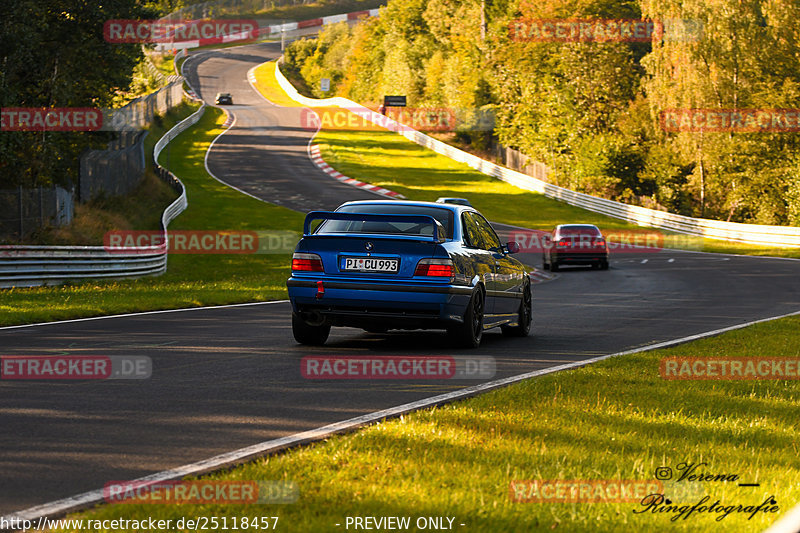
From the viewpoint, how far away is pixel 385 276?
11203mm

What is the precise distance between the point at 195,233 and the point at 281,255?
524 centimetres

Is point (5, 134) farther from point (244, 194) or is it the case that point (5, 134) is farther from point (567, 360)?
point (244, 194)

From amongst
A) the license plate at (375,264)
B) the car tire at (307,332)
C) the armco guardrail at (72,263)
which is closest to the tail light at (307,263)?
the license plate at (375,264)

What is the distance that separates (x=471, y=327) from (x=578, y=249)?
21.4 meters

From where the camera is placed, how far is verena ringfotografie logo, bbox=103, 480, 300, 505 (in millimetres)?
4832

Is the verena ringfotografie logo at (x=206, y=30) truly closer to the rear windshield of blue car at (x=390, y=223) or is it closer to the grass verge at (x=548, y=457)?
the rear windshield of blue car at (x=390, y=223)

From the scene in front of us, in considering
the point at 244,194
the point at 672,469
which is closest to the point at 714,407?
the point at 672,469

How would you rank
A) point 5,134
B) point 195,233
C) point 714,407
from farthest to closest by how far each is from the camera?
point 195,233, point 5,134, point 714,407

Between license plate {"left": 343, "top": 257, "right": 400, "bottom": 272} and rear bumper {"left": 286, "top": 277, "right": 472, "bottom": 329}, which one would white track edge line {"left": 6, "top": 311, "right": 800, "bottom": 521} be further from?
license plate {"left": 343, "top": 257, "right": 400, "bottom": 272}

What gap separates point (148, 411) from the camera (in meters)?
7.43

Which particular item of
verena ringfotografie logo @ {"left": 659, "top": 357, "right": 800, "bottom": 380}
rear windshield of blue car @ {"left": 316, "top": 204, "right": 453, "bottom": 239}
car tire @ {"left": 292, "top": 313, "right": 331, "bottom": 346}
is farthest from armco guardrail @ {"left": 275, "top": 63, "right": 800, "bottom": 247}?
car tire @ {"left": 292, "top": 313, "right": 331, "bottom": 346}

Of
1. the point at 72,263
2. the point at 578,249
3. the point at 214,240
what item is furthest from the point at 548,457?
the point at 214,240

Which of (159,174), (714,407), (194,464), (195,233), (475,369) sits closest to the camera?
(194,464)

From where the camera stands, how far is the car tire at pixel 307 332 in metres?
11.9
